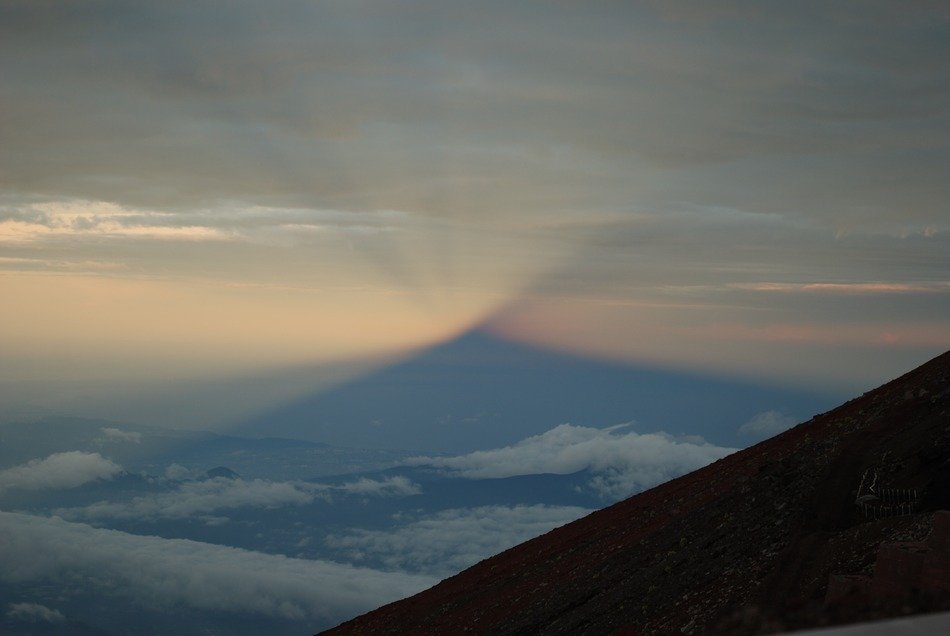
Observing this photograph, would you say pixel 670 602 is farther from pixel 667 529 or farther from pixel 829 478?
pixel 667 529

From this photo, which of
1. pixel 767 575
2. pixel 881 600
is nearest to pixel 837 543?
pixel 767 575

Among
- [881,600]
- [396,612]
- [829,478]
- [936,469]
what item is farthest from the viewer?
[396,612]

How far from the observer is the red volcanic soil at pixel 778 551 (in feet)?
61.4

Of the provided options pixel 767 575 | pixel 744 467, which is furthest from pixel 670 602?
pixel 744 467

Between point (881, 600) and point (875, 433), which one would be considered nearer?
point (881, 600)

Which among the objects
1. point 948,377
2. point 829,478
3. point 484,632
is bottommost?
point 484,632

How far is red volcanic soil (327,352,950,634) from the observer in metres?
18.7

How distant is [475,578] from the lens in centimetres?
5684

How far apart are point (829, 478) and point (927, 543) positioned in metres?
11.5

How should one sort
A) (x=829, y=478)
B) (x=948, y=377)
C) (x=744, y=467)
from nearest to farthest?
(x=829, y=478), (x=948, y=377), (x=744, y=467)

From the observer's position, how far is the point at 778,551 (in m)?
26.6

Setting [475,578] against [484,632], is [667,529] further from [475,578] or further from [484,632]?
[475,578]

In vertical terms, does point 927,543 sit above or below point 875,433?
below

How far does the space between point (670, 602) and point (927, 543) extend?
34.9ft
